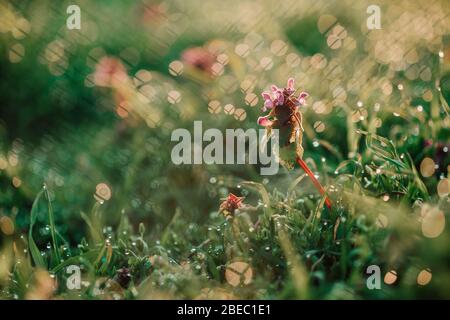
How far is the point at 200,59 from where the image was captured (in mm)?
2152

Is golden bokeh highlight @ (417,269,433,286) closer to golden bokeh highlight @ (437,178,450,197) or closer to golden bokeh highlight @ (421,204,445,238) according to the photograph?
golden bokeh highlight @ (421,204,445,238)

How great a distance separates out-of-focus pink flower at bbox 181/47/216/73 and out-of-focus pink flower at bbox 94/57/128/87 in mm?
259

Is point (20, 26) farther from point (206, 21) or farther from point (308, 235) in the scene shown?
point (308, 235)

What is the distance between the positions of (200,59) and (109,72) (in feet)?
1.22

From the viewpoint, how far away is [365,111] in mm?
1616

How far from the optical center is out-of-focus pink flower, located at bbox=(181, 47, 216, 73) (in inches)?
83.6

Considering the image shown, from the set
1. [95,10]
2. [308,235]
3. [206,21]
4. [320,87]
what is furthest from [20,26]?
[308,235]

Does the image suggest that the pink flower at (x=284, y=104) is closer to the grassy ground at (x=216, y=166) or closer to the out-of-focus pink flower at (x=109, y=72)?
the grassy ground at (x=216, y=166)

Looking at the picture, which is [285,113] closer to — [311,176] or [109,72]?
[311,176]

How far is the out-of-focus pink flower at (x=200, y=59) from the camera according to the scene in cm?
212

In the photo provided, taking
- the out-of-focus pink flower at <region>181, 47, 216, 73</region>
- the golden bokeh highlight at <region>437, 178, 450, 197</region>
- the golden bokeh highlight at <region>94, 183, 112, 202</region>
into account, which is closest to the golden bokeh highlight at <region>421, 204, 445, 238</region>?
the golden bokeh highlight at <region>437, 178, 450, 197</region>

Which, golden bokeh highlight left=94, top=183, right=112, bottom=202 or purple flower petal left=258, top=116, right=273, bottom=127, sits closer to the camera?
purple flower petal left=258, top=116, right=273, bottom=127

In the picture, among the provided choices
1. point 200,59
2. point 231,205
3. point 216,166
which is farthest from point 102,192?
point 200,59

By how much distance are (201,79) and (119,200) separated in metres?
0.62
